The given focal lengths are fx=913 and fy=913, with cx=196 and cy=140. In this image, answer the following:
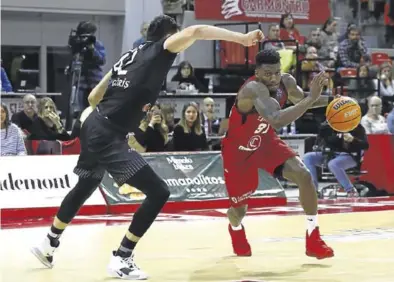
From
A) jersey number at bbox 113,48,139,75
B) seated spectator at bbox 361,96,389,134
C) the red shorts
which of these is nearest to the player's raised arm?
the red shorts

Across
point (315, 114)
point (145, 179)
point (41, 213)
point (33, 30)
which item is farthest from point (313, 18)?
point (145, 179)

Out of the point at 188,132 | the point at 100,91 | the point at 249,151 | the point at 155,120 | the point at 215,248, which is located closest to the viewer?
the point at 100,91

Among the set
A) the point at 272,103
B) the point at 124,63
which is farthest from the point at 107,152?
the point at 272,103

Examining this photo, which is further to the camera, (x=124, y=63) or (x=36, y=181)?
(x=36, y=181)

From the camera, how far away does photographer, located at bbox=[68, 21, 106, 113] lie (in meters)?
15.0

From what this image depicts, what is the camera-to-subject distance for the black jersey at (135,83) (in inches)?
266

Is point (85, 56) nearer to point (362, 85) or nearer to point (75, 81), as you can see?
point (75, 81)

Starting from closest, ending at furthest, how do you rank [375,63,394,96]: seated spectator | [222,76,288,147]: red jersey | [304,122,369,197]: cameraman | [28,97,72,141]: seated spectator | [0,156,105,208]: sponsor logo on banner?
1. [222,76,288,147]: red jersey
2. [0,156,105,208]: sponsor logo on banner
3. [28,97,72,141]: seated spectator
4. [304,122,369,197]: cameraman
5. [375,63,394,96]: seated spectator

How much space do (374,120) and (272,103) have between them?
8.87 meters

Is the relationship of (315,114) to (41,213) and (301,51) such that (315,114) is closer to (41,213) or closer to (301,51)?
(301,51)

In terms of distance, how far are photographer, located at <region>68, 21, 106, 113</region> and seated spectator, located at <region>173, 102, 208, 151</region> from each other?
7.28 ft

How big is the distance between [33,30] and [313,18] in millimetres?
6552

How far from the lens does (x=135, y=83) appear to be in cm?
677

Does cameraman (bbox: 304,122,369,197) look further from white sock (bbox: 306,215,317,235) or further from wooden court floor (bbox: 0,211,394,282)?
white sock (bbox: 306,215,317,235)
